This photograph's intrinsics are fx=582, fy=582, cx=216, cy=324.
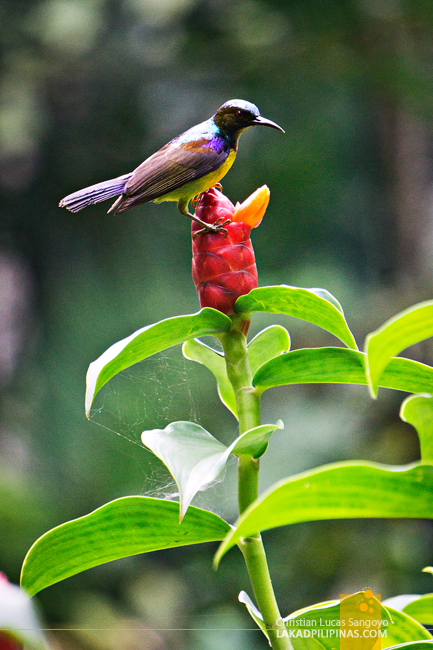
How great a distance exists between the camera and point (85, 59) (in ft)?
7.06

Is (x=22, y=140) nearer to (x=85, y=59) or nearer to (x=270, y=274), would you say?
(x=85, y=59)

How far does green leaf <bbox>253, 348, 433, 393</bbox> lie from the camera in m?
0.36

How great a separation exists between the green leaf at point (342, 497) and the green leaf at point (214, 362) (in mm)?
233

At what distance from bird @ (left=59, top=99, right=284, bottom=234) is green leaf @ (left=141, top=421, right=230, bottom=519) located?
0.67 ft

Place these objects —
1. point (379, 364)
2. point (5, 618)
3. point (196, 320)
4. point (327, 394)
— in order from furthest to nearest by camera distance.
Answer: point (327, 394), point (196, 320), point (379, 364), point (5, 618)

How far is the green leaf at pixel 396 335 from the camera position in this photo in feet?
0.82

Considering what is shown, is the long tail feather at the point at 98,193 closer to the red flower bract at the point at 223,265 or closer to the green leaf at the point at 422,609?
the red flower bract at the point at 223,265

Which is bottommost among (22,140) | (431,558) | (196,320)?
(431,558)

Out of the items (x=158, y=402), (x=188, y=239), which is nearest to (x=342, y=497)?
(x=158, y=402)

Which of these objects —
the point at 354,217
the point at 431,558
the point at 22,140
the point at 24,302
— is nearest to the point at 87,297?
the point at 24,302

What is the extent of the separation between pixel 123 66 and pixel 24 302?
0.95 metres

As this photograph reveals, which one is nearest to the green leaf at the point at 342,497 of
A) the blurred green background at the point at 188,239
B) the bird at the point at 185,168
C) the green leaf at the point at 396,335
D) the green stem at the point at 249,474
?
the green leaf at the point at 396,335

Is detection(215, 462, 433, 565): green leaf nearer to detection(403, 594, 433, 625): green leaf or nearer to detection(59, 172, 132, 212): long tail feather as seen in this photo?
detection(403, 594, 433, 625): green leaf

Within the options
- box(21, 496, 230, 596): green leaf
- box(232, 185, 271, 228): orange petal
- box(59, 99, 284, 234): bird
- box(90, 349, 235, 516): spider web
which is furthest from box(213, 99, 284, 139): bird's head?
box(90, 349, 235, 516): spider web
